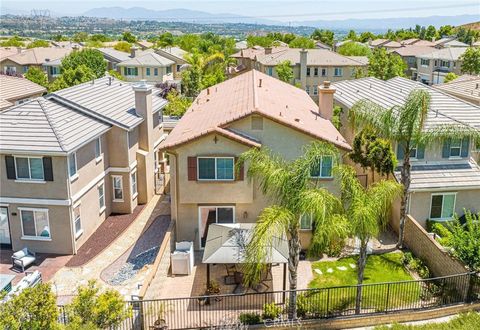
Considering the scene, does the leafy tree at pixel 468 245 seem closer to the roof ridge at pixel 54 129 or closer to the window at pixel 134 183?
the roof ridge at pixel 54 129

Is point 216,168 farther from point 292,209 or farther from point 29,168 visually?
point 29,168

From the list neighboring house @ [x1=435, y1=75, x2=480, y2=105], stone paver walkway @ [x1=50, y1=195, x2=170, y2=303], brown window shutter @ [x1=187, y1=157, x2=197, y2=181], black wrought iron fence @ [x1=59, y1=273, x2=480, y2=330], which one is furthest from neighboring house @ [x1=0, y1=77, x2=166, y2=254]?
neighboring house @ [x1=435, y1=75, x2=480, y2=105]

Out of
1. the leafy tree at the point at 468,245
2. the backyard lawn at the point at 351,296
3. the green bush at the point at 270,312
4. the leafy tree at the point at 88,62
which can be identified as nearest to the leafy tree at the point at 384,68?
the leafy tree at the point at 88,62

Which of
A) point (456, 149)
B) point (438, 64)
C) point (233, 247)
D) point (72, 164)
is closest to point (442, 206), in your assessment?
point (456, 149)

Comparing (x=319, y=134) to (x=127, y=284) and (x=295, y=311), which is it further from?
(x=127, y=284)

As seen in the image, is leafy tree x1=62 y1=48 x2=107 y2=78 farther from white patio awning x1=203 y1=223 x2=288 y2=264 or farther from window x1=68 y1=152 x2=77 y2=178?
white patio awning x1=203 y1=223 x2=288 y2=264

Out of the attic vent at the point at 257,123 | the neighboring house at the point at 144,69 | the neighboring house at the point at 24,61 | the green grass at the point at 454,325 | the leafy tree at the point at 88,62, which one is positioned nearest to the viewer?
the green grass at the point at 454,325

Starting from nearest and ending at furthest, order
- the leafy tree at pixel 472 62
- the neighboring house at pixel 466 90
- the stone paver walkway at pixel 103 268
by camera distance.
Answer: the stone paver walkway at pixel 103 268
the neighboring house at pixel 466 90
the leafy tree at pixel 472 62
